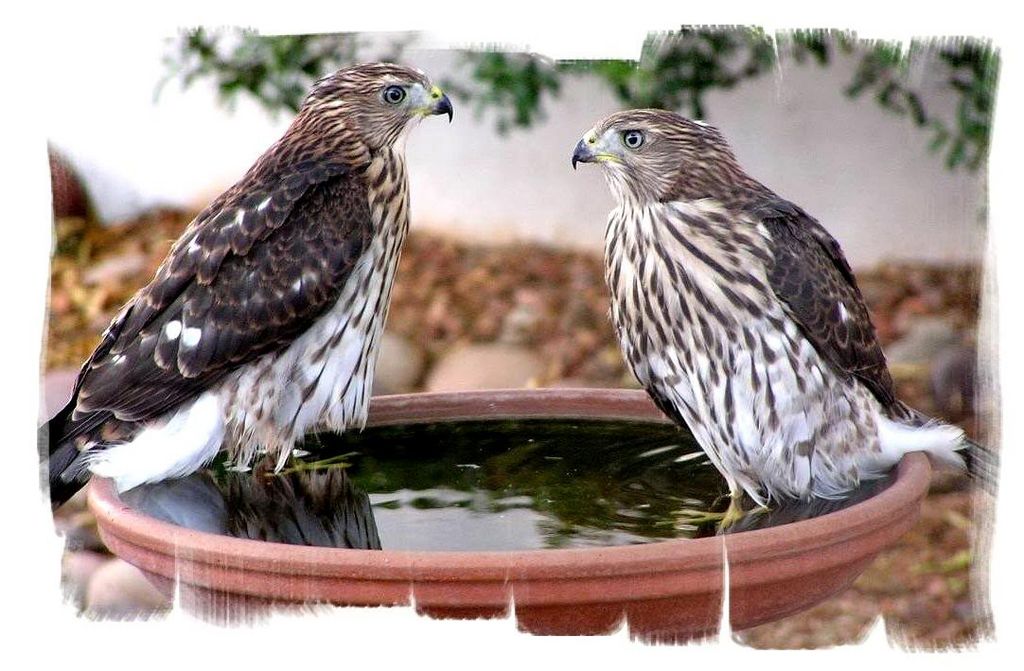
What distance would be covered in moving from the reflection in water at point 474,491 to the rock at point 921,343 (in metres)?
1.30

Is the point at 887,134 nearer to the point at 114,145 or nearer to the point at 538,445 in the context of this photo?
the point at 538,445

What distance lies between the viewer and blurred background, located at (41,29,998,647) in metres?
2.47

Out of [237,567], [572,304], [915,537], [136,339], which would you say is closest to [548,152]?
[572,304]

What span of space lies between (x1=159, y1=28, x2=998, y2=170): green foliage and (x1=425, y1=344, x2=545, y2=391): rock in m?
1.13

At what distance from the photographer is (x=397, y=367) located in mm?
4781

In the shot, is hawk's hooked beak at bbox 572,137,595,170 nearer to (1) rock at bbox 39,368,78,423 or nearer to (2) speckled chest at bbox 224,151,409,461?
(2) speckled chest at bbox 224,151,409,461

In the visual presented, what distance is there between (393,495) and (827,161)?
1772 millimetres

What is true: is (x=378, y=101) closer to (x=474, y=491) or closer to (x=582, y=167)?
(x=474, y=491)

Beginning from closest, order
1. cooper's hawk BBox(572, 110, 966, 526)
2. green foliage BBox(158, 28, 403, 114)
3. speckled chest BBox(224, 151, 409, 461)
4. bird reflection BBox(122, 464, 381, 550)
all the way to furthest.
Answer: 1. bird reflection BBox(122, 464, 381, 550)
2. cooper's hawk BBox(572, 110, 966, 526)
3. speckled chest BBox(224, 151, 409, 461)
4. green foliage BBox(158, 28, 403, 114)

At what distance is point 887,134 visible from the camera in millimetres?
3082

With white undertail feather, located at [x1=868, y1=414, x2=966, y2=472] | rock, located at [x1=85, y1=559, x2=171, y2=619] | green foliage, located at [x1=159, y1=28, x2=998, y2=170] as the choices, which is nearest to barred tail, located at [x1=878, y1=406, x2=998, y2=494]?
white undertail feather, located at [x1=868, y1=414, x2=966, y2=472]

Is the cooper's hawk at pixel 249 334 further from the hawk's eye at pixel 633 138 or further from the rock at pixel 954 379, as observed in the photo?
the rock at pixel 954 379

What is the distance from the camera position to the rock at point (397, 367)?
4730 mm

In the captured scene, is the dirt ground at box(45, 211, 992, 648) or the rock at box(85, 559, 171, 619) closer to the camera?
the dirt ground at box(45, 211, 992, 648)
